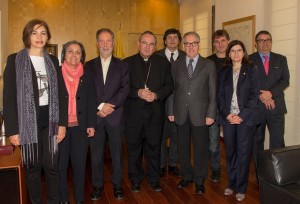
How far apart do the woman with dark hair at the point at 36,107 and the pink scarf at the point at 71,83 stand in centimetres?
9

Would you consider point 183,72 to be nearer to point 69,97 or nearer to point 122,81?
point 122,81

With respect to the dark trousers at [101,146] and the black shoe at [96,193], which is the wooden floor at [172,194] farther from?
the dark trousers at [101,146]

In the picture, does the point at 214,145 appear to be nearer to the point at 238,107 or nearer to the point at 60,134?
the point at 238,107

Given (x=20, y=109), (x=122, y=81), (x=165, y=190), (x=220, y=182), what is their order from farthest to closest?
(x=220, y=182) → (x=165, y=190) → (x=122, y=81) → (x=20, y=109)

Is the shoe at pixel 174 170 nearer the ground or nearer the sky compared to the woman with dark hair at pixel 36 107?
nearer the ground

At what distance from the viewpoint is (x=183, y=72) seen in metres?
3.41

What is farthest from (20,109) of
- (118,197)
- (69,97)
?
(118,197)

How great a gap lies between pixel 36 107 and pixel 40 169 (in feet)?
1.80

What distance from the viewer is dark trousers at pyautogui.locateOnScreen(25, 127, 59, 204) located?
8.79ft

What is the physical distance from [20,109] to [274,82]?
274 cm

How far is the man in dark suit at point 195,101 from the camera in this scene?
334cm

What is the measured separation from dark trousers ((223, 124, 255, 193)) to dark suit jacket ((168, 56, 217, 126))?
0.26 m

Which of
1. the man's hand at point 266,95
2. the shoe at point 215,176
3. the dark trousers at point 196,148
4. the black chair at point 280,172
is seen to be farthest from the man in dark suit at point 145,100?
the black chair at point 280,172

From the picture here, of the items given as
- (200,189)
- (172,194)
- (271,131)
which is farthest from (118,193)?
(271,131)
